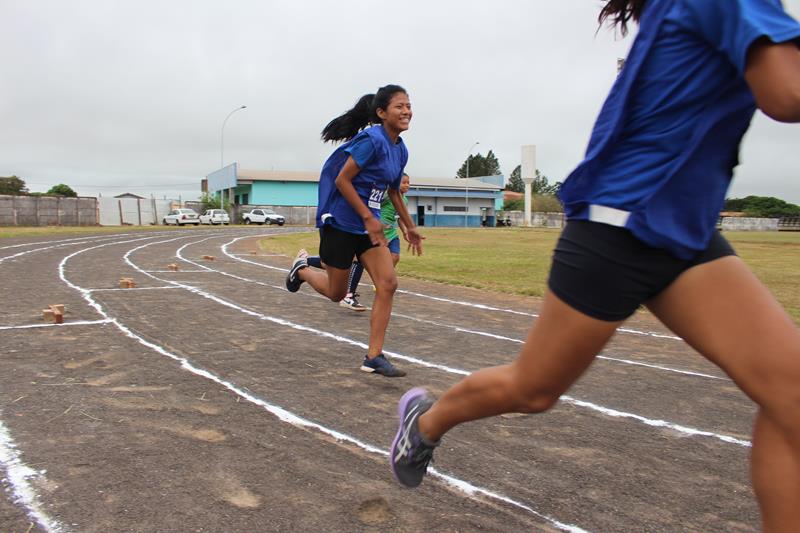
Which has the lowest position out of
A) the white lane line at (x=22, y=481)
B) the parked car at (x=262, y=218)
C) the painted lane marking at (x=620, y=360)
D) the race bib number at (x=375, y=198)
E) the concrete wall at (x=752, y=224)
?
the concrete wall at (x=752, y=224)

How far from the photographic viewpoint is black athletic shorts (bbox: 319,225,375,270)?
491cm

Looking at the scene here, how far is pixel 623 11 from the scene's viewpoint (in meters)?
2.17

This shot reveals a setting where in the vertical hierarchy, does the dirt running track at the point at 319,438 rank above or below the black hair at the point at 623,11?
below

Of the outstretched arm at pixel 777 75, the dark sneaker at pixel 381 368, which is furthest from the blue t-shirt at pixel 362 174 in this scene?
the outstretched arm at pixel 777 75

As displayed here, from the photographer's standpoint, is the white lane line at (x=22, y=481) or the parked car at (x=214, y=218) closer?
the white lane line at (x=22, y=481)

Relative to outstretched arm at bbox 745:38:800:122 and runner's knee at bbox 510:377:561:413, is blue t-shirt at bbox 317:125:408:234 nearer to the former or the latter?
runner's knee at bbox 510:377:561:413

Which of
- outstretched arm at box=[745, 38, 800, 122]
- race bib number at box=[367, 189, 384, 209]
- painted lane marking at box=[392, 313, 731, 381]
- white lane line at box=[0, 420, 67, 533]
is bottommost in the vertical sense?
painted lane marking at box=[392, 313, 731, 381]

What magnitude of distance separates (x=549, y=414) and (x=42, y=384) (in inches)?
133

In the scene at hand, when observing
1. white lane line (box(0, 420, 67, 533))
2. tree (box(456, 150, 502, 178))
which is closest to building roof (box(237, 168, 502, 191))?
tree (box(456, 150, 502, 178))

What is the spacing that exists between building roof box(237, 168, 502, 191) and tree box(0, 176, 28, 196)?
3100cm

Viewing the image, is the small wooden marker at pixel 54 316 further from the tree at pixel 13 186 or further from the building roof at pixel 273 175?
the tree at pixel 13 186

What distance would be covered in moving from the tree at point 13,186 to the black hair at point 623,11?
9043cm

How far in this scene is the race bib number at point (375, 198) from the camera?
494 centimetres

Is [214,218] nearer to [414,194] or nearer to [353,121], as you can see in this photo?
[414,194]
